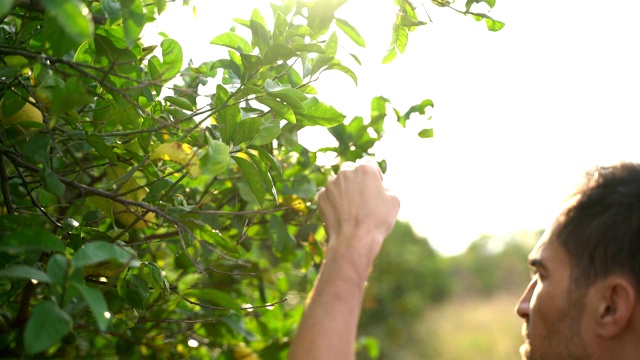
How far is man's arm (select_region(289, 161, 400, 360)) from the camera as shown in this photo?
0.86m

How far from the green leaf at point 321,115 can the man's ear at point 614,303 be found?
379 millimetres

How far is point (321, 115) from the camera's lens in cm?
109

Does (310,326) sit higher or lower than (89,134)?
lower

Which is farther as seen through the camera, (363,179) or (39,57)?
(363,179)

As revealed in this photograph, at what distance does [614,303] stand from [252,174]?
44cm

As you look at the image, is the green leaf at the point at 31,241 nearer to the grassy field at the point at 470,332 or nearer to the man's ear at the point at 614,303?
the man's ear at the point at 614,303

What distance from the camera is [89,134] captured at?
3.14ft

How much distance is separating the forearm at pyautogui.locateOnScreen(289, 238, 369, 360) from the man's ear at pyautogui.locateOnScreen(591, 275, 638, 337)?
28 centimetres

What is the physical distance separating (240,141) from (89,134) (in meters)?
0.17

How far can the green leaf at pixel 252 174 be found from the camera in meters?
0.99

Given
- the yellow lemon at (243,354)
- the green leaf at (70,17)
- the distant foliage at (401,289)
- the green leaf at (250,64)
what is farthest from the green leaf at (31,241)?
the distant foliage at (401,289)

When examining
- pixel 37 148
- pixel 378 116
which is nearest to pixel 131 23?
pixel 37 148

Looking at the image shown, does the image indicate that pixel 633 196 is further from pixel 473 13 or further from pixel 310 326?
pixel 310 326

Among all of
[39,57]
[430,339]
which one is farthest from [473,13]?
[430,339]
